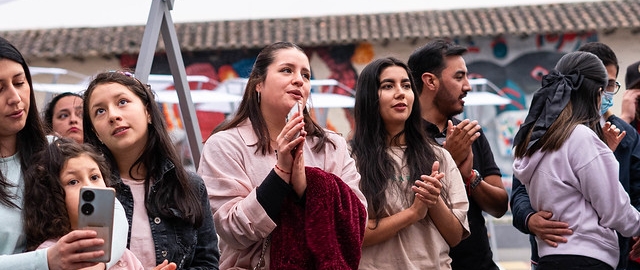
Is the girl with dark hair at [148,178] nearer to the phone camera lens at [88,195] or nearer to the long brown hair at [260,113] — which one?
the long brown hair at [260,113]

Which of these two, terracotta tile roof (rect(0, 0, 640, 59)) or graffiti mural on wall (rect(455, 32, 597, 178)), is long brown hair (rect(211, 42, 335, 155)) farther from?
graffiti mural on wall (rect(455, 32, 597, 178))

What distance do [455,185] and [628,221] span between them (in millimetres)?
701

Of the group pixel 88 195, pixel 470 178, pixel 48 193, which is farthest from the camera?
pixel 470 178

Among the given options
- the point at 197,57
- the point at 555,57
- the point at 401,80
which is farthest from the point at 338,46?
the point at 401,80

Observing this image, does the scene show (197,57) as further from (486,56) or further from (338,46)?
(486,56)

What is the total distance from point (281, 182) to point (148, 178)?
432mm

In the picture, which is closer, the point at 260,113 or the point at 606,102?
the point at 260,113

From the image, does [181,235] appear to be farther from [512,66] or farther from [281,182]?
[512,66]

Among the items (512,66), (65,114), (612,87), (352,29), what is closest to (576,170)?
(612,87)

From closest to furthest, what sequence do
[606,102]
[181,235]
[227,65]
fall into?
[181,235]
[606,102]
[227,65]

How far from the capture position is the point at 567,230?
159 inches

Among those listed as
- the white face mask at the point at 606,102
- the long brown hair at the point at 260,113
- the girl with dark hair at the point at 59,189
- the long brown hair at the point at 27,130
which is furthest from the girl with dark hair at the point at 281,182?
the white face mask at the point at 606,102

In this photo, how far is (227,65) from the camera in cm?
2456

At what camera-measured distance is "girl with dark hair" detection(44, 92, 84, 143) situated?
5008 millimetres
